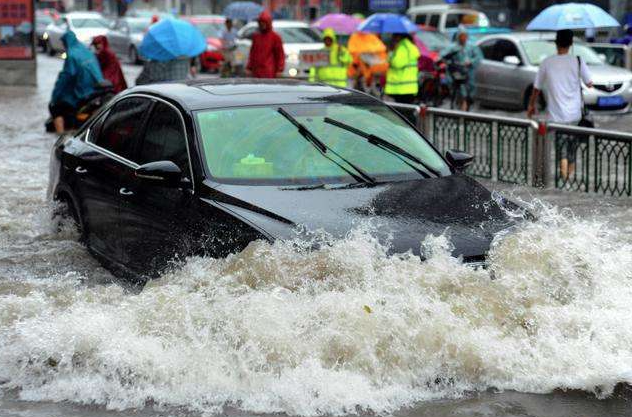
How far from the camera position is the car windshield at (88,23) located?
43969mm

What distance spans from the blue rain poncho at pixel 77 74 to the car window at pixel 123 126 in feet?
29.1

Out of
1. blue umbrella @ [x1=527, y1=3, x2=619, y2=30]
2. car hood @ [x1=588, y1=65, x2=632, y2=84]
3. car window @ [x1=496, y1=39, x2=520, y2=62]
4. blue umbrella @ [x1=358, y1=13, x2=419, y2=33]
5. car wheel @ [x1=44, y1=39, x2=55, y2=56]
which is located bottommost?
car wheel @ [x1=44, y1=39, x2=55, y2=56]

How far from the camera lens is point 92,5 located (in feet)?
262

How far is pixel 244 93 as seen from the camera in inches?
320

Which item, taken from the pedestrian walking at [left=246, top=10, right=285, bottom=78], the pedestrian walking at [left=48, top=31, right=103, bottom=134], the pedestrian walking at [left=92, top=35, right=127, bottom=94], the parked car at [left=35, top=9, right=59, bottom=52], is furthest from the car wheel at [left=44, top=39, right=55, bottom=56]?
the pedestrian walking at [left=246, top=10, right=285, bottom=78]

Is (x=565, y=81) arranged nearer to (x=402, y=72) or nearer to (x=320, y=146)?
(x=402, y=72)

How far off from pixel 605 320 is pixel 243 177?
7.54 feet


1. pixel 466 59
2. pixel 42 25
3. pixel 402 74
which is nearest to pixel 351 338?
pixel 402 74

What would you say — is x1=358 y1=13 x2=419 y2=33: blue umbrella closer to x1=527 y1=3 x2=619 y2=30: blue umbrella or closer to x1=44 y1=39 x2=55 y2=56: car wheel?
x1=527 y1=3 x2=619 y2=30: blue umbrella

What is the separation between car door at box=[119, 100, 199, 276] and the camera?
7293mm

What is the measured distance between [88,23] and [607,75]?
26609 millimetres

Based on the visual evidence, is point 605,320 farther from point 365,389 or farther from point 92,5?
point 92,5

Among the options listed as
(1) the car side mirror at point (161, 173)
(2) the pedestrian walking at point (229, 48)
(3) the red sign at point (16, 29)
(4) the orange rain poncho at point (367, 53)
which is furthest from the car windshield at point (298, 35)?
(1) the car side mirror at point (161, 173)

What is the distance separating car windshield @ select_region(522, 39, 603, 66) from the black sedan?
14839 millimetres
